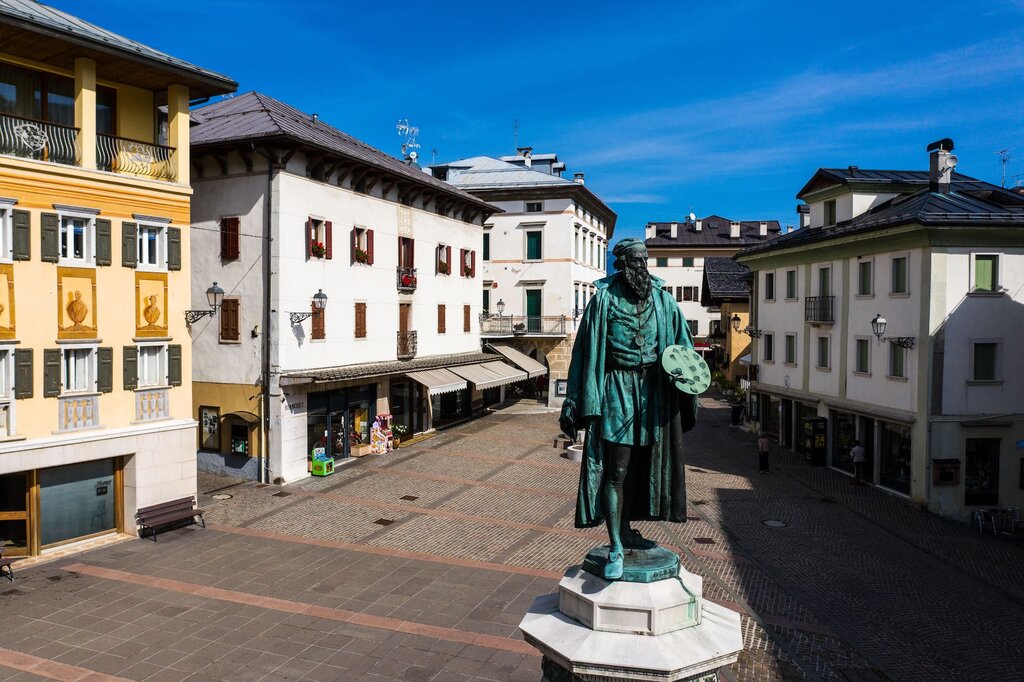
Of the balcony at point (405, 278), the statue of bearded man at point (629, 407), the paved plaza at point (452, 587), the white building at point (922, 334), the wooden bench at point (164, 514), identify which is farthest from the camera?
the balcony at point (405, 278)

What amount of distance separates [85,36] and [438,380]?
17.7m

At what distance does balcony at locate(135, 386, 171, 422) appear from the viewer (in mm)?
18297

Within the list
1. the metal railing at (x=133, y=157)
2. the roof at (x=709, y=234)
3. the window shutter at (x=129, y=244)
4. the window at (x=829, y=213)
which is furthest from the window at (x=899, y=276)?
the roof at (x=709, y=234)

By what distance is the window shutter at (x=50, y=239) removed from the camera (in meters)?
16.2

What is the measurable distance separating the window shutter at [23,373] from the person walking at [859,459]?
25.5 meters

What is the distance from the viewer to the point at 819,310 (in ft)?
94.6

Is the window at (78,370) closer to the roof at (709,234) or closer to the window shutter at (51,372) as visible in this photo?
the window shutter at (51,372)

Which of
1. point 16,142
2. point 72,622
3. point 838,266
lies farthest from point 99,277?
point 838,266

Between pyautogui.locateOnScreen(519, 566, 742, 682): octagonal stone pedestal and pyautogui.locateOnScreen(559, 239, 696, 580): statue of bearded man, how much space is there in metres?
0.56

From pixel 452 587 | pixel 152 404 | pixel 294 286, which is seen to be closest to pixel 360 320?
pixel 294 286

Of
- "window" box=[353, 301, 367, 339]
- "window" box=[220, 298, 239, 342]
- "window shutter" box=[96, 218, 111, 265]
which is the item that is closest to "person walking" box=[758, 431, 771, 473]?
"window" box=[353, 301, 367, 339]

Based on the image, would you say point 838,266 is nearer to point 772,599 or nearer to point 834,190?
point 834,190

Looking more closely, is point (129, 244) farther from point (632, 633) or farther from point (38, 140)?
point (632, 633)

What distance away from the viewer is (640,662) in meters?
5.51
